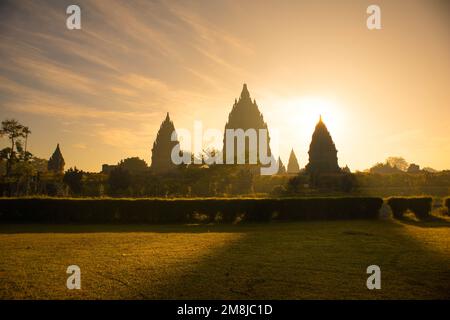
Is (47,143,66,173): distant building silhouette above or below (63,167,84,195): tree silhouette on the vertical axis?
above

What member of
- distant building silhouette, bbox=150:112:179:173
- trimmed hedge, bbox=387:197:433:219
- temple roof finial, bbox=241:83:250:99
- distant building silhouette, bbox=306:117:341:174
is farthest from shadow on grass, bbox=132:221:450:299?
temple roof finial, bbox=241:83:250:99

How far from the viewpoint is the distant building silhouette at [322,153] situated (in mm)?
46875

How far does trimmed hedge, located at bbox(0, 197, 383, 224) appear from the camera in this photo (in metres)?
18.7

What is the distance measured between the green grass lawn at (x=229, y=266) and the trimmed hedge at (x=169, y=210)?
5882mm

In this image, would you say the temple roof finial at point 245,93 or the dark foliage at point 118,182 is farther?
the temple roof finial at point 245,93

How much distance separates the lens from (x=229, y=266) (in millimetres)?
7801

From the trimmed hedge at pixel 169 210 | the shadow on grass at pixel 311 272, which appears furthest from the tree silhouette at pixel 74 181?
the shadow on grass at pixel 311 272

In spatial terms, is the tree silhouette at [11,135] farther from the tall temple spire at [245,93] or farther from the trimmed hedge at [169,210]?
the tall temple spire at [245,93]

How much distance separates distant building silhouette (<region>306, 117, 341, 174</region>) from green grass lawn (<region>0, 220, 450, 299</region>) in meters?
34.8

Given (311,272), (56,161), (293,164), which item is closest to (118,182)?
(311,272)

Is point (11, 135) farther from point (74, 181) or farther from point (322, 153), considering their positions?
point (322, 153)

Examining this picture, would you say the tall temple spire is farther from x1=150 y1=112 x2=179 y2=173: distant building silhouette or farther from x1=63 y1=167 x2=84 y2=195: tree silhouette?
x1=63 y1=167 x2=84 y2=195: tree silhouette
